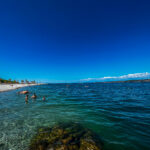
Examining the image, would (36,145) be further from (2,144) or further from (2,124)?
(2,124)

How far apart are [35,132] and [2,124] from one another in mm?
3948

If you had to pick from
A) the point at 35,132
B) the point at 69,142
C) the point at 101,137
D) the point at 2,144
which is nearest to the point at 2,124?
the point at 2,144

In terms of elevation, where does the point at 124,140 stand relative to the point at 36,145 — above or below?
below

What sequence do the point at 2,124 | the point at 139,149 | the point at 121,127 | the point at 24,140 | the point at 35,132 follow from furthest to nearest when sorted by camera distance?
the point at 2,124, the point at 121,127, the point at 35,132, the point at 24,140, the point at 139,149

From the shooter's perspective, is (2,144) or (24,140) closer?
(2,144)

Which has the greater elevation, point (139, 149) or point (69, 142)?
point (69, 142)

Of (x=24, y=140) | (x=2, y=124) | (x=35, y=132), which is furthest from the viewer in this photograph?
(x=2, y=124)

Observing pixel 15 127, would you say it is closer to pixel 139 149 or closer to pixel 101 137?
pixel 101 137

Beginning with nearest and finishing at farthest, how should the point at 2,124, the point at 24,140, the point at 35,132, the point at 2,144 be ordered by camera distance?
the point at 2,144
the point at 24,140
the point at 35,132
the point at 2,124

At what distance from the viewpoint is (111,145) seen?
15.6 ft

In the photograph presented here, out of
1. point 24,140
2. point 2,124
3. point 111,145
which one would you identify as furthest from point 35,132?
point 111,145

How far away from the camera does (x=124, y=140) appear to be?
17.1ft

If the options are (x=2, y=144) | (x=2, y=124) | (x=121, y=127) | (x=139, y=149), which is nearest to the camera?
(x=139, y=149)

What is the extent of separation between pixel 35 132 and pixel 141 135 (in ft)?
25.9
